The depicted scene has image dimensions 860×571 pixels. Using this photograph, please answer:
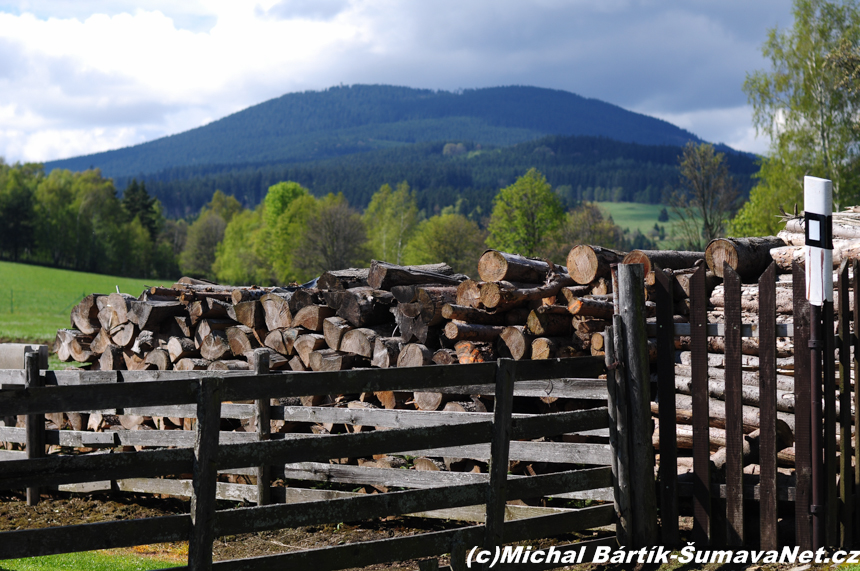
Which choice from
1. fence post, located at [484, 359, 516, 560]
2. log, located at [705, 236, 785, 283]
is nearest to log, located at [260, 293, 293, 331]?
fence post, located at [484, 359, 516, 560]

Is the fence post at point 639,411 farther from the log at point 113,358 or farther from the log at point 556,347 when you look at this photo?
the log at point 113,358

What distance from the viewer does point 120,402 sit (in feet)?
10.8

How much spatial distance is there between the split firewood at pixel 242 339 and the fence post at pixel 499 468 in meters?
4.71

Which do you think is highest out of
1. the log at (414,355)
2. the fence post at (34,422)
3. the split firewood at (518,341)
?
the split firewood at (518,341)

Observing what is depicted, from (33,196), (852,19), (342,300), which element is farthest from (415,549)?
(33,196)

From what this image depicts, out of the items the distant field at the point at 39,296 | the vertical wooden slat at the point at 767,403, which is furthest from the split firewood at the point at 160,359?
the distant field at the point at 39,296

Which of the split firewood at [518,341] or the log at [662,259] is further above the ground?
the log at [662,259]

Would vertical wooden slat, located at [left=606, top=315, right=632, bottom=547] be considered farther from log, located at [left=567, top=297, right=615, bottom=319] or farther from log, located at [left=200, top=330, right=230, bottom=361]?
log, located at [left=200, top=330, right=230, bottom=361]

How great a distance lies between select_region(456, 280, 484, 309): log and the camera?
7184 mm

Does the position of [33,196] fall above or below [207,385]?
above

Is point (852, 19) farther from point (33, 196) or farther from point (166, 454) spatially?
point (33, 196)

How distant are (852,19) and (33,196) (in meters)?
80.1

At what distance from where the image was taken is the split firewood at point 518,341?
22.2 feet

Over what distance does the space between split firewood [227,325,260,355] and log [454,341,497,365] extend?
9.04 feet
